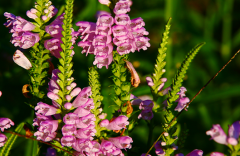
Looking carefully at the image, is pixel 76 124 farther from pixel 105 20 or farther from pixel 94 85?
pixel 105 20

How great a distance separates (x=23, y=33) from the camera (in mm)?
1709

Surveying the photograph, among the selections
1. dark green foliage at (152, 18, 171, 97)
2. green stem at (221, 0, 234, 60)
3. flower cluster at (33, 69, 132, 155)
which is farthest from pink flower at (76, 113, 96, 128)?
green stem at (221, 0, 234, 60)

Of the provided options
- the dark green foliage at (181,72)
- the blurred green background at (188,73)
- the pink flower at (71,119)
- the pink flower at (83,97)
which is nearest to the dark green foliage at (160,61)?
the dark green foliage at (181,72)

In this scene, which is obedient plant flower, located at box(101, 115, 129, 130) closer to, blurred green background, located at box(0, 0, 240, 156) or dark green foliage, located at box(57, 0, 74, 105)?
dark green foliage, located at box(57, 0, 74, 105)

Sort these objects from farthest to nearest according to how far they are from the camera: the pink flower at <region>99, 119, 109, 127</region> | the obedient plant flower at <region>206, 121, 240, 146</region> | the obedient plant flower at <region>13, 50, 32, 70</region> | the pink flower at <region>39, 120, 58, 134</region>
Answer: the obedient plant flower at <region>13, 50, 32, 70</region>, the pink flower at <region>99, 119, 109, 127</region>, the pink flower at <region>39, 120, 58, 134</region>, the obedient plant flower at <region>206, 121, 240, 146</region>

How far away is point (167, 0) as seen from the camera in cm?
374

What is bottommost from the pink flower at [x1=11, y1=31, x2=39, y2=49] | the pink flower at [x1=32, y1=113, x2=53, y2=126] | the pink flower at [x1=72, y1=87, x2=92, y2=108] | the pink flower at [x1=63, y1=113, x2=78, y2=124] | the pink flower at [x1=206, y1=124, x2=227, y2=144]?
the pink flower at [x1=206, y1=124, x2=227, y2=144]

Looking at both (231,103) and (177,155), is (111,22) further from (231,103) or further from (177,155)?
(231,103)

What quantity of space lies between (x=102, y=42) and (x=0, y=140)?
83 centimetres

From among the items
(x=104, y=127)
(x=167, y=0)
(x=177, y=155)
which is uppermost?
(x=167, y=0)

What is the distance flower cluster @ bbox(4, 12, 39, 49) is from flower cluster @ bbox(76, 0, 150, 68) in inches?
12.7

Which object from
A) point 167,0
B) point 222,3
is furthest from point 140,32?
point 222,3

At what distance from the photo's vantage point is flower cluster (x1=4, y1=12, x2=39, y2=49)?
1690mm

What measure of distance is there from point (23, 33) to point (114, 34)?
0.59 meters
